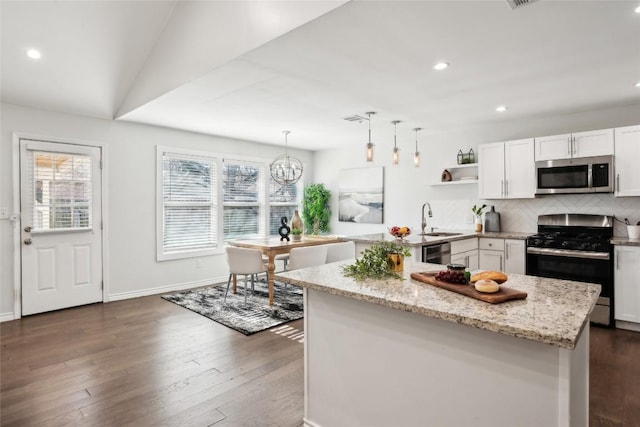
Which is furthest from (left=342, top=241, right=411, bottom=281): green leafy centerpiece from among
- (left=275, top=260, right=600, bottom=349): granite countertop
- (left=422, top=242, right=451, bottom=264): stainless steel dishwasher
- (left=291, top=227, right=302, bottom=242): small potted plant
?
(left=291, top=227, right=302, bottom=242): small potted plant

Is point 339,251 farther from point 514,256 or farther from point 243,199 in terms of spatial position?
point 243,199

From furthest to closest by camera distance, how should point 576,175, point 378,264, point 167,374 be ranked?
point 576,175 → point 167,374 → point 378,264

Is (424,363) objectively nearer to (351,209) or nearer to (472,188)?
(472,188)

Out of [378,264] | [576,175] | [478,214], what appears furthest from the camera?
[478,214]

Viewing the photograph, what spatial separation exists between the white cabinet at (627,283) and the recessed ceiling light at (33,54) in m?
6.01

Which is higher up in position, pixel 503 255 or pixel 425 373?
pixel 503 255

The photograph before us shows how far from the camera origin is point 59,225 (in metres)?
4.25

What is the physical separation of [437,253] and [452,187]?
196cm

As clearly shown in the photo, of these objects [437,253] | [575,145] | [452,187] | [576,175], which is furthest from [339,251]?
[575,145]

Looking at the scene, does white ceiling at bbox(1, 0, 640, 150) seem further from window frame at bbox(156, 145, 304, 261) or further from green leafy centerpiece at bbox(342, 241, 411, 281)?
green leafy centerpiece at bbox(342, 241, 411, 281)

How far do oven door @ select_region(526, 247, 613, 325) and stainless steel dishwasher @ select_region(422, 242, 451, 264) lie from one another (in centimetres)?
100

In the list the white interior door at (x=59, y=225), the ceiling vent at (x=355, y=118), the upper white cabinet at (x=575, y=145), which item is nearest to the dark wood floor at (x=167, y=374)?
the white interior door at (x=59, y=225)

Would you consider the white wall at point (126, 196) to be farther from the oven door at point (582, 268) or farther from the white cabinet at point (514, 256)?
the oven door at point (582, 268)

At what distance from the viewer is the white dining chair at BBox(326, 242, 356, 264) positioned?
4.65 m
